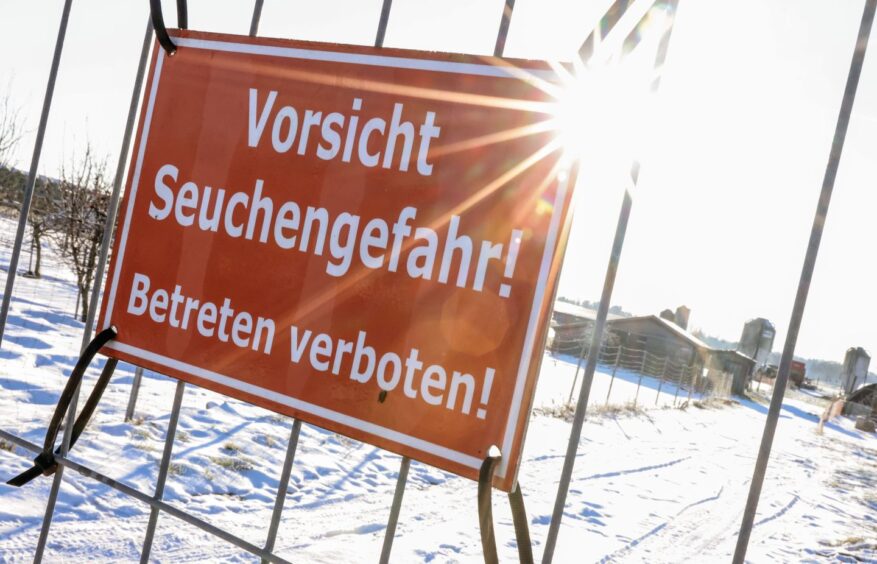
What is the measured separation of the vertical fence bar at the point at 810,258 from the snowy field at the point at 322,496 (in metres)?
3.76

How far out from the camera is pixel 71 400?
1878mm

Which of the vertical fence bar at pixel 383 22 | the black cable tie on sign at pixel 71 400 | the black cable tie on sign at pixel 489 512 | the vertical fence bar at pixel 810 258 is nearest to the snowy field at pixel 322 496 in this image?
the black cable tie on sign at pixel 71 400

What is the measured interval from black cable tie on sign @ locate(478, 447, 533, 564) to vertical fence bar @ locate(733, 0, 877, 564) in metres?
0.42

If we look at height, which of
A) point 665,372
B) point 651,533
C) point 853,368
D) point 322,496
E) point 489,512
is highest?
point 853,368

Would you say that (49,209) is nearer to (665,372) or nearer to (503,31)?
(503,31)

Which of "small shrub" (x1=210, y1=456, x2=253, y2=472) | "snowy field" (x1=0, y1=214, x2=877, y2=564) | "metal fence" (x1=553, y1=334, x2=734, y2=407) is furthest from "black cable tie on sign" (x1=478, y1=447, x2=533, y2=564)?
"metal fence" (x1=553, y1=334, x2=734, y2=407)

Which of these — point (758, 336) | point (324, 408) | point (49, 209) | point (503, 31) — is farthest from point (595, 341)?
point (758, 336)

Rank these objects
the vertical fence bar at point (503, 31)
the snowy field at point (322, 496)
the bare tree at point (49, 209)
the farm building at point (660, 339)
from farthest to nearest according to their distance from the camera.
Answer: the farm building at point (660, 339) < the bare tree at point (49, 209) < the snowy field at point (322, 496) < the vertical fence bar at point (503, 31)

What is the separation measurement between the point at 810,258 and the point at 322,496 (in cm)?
514

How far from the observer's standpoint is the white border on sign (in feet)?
4.09

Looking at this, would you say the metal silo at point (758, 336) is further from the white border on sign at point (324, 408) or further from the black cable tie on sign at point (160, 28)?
the black cable tie on sign at point (160, 28)

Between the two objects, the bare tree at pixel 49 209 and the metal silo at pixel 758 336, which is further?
the metal silo at pixel 758 336

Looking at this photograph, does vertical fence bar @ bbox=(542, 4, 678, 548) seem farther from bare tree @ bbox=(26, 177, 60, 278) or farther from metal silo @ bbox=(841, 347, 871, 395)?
bare tree @ bbox=(26, 177, 60, 278)

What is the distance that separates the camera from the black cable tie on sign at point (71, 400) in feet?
Answer: 5.54
